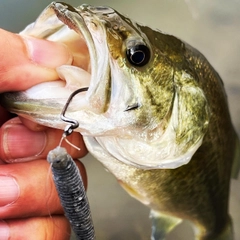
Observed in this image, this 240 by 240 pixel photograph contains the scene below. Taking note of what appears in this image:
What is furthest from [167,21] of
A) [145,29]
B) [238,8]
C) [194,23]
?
[145,29]

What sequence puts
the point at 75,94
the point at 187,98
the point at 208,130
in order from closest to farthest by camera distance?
the point at 75,94 < the point at 187,98 < the point at 208,130

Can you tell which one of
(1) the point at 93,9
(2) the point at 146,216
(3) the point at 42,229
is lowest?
(2) the point at 146,216

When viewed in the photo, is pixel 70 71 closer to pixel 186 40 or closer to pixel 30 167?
pixel 30 167

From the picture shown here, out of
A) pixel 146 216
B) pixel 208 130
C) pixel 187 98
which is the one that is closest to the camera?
pixel 187 98

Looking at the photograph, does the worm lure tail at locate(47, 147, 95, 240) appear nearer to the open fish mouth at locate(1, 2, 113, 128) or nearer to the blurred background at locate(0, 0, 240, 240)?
the open fish mouth at locate(1, 2, 113, 128)

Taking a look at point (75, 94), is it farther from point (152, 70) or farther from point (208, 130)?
point (208, 130)

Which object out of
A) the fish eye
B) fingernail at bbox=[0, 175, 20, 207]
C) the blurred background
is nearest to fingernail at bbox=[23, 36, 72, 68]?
the fish eye
